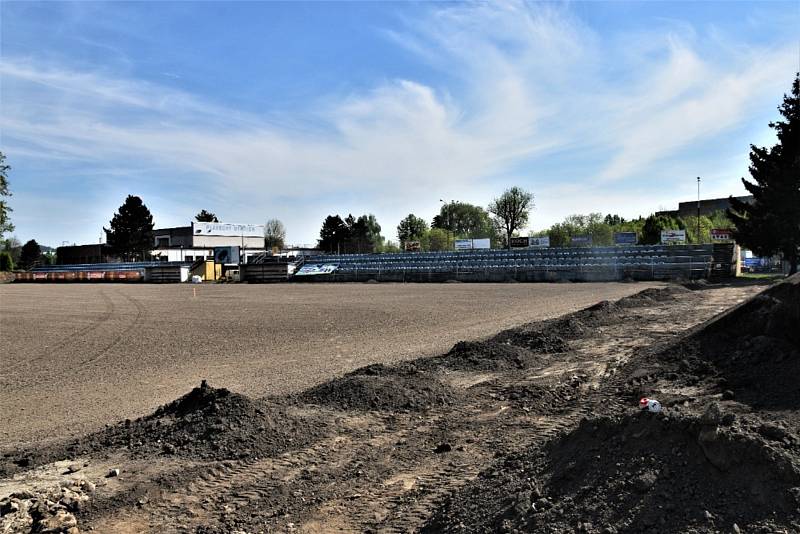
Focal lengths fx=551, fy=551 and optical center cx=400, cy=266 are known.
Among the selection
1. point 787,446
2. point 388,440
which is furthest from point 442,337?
point 787,446

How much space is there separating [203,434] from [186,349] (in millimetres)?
8055

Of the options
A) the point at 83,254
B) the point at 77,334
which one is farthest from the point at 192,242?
the point at 77,334

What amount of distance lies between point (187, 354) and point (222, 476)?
8.19 m

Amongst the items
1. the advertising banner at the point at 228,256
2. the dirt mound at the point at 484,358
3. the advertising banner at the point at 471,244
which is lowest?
the dirt mound at the point at 484,358

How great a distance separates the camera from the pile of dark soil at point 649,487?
127 inches

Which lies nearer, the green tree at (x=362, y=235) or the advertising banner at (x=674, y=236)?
the advertising banner at (x=674, y=236)

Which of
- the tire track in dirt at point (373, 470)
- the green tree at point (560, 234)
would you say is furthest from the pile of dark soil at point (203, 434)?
the green tree at point (560, 234)

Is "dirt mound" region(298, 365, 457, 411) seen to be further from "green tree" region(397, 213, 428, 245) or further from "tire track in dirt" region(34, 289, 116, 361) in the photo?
"green tree" region(397, 213, 428, 245)

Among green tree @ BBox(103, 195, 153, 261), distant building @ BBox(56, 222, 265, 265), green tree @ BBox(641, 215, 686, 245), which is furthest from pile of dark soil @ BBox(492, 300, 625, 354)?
green tree @ BBox(103, 195, 153, 261)

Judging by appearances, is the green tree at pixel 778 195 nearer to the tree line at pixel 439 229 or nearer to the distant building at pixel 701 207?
the tree line at pixel 439 229

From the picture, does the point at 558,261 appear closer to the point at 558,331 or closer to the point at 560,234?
the point at 558,331

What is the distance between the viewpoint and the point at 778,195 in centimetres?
3450

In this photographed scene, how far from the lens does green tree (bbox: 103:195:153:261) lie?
4129 inches

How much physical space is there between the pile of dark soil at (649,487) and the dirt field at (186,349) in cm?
524
